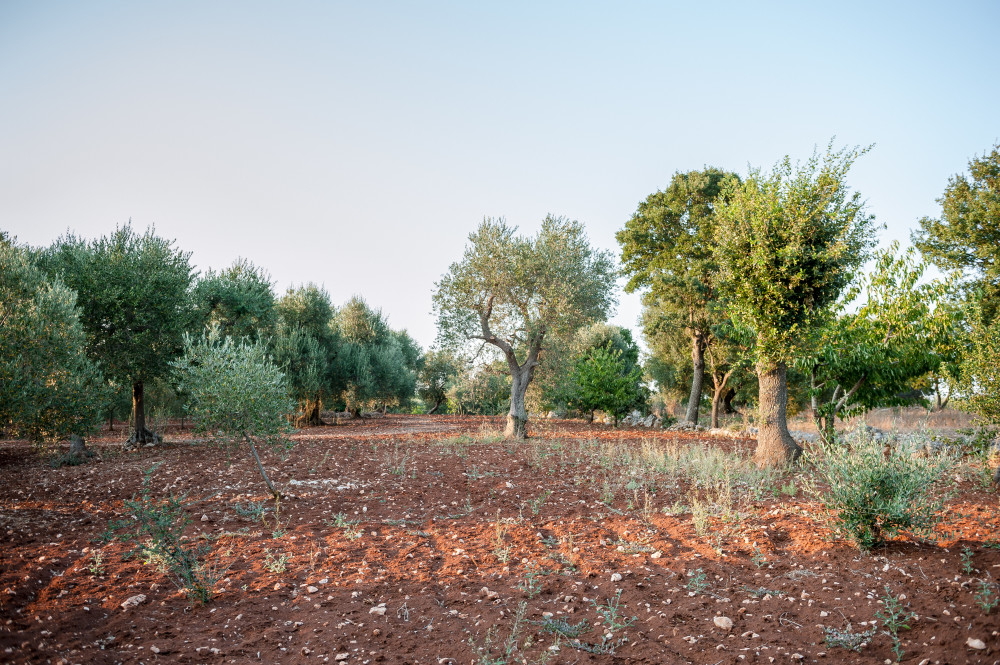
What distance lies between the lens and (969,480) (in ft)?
31.4

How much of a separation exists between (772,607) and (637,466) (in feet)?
21.6

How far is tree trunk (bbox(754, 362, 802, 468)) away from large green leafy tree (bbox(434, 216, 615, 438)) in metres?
7.91

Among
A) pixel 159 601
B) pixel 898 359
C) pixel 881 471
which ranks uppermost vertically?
pixel 898 359

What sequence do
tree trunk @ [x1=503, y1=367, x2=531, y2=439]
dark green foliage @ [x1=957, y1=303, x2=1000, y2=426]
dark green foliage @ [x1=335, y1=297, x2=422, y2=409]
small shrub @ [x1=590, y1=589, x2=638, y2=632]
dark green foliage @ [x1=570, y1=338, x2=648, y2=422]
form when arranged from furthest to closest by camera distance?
dark green foliage @ [x1=335, y1=297, x2=422, y2=409]
dark green foliage @ [x1=570, y1=338, x2=648, y2=422]
tree trunk @ [x1=503, y1=367, x2=531, y2=439]
dark green foliage @ [x1=957, y1=303, x2=1000, y2=426]
small shrub @ [x1=590, y1=589, x2=638, y2=632]

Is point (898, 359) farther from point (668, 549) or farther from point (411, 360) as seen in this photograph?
point (411, 360)

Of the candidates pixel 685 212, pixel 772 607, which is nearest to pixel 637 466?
pixel 772 607

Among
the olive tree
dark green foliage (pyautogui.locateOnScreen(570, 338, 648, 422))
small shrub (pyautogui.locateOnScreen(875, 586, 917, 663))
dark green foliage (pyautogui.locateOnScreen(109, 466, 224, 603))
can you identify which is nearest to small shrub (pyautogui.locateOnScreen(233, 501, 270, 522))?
the olive tree

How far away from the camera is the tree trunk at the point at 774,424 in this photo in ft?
36.8

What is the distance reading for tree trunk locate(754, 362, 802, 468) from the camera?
1121 cm

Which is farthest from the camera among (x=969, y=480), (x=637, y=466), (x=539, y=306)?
(x=539, y=306)

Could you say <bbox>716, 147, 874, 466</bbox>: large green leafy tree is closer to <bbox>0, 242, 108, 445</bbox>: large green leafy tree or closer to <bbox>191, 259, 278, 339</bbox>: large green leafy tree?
<bbox>0, 242, 108, 445</bbox>: large green leafy tree

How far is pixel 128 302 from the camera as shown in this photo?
1662 cm

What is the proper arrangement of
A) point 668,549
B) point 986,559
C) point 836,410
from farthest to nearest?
point 836,410 < point 668,549 < point 986,559

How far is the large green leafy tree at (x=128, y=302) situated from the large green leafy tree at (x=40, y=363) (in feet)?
10.7
